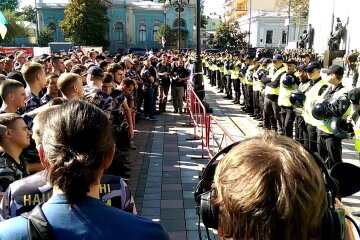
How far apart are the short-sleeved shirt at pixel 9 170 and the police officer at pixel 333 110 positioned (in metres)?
3.92

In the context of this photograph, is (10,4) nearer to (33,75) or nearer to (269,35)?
(269,35)

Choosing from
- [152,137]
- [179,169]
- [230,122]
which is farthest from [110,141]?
[230,122]

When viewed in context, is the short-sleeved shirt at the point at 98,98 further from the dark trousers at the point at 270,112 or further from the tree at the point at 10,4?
the tree at the point at 10,4

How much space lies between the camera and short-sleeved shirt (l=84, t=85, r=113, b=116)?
4.87 meters

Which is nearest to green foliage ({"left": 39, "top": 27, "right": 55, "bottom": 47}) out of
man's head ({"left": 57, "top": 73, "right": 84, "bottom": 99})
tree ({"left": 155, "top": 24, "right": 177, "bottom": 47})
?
tree ({"left": 155, "top": 24, "right": 177, "bottom": 47})

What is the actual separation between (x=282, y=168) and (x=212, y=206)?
29 centimetres

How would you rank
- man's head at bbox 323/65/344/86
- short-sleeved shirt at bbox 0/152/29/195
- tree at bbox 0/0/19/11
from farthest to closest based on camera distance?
1. tree at bbox 0/0/19/11
2. man's head at bbox 323/65/344/86
3. short-sleeved shirt at bbox 0/152/29/195

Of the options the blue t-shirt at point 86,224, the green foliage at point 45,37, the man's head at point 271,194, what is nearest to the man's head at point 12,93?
the blue t-shirt at point 86,224

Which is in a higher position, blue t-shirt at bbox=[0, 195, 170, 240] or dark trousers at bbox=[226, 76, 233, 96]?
blue t-shirt at bbox=[0, 195, 170, 240]

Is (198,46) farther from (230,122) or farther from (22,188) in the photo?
(22,188)

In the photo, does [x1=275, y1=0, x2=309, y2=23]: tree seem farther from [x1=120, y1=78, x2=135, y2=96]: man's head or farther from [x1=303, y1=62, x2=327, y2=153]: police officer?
[x1=120, y1=78, x2=135, y2=96]: man's head

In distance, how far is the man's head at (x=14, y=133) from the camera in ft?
10.0

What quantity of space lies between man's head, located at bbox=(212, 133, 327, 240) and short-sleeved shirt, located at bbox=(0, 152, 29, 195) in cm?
195

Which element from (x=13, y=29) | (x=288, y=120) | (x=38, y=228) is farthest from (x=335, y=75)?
(x=13, y=29)
